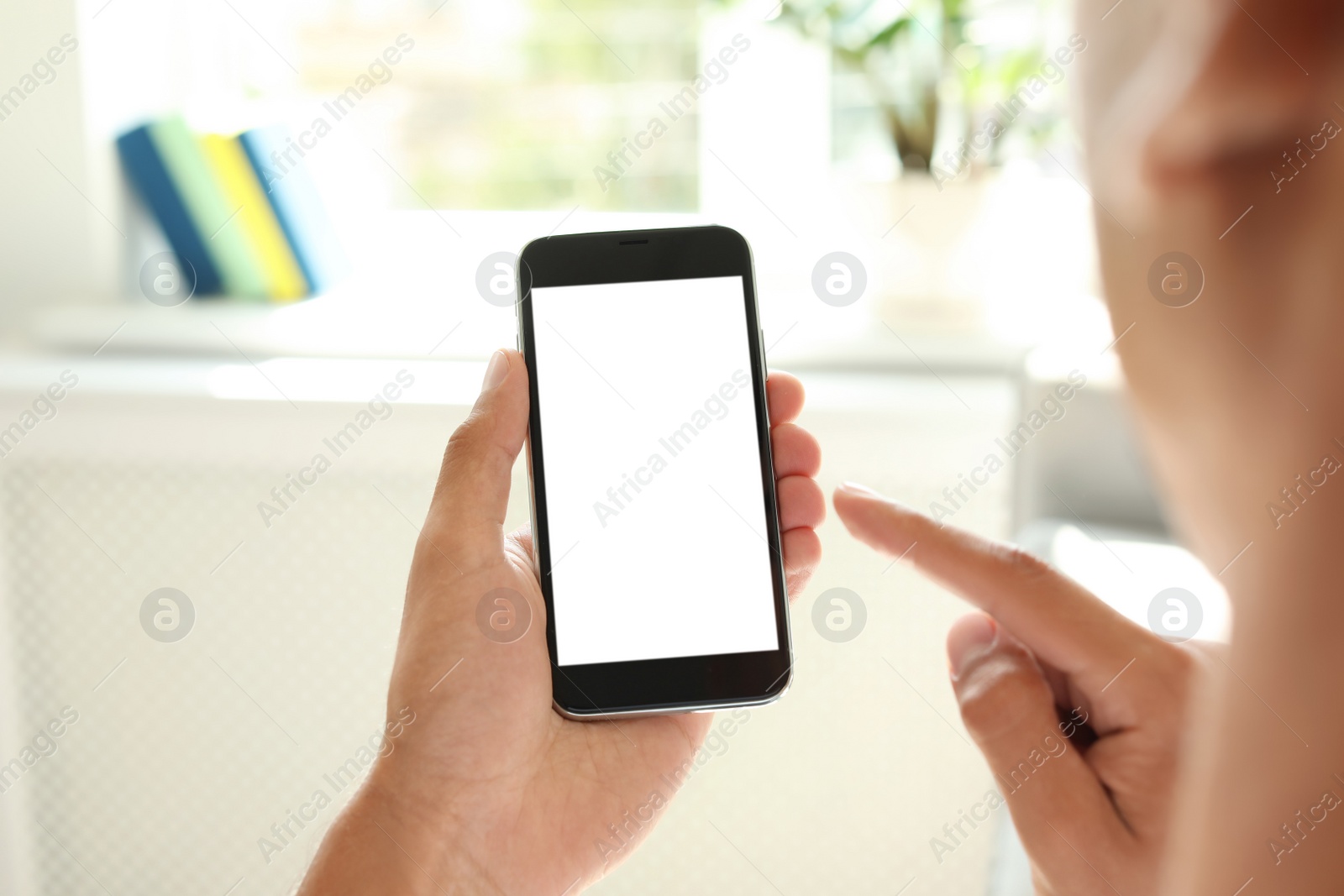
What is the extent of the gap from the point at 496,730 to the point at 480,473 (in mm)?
169

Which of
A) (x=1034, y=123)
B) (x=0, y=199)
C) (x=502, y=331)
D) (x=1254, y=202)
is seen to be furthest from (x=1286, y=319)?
(x=0, y=199)

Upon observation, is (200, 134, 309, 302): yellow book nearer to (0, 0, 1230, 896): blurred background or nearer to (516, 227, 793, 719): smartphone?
(0, 0, 1230, 896): blurred background

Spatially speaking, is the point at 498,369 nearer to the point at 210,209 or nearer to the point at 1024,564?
the point at 1024,564

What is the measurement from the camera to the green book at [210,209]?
129 centimetres

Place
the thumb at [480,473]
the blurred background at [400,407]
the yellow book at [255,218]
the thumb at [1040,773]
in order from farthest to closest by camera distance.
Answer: the yellow book at [255,218] < the blurred background at [400,407] < the thumb at [480,473] < the thumb at [1040,773]

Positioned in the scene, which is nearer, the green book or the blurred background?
the blurred background

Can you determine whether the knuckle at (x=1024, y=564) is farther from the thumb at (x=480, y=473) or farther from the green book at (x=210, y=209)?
the green book at (x=210, y=209)

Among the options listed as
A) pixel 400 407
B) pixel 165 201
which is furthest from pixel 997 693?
pixel 165 201

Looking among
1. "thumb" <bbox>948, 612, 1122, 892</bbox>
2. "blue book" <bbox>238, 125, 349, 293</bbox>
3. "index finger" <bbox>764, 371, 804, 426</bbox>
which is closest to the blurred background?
"blue book" <bbox>238, 125, 349, 293</bbox>

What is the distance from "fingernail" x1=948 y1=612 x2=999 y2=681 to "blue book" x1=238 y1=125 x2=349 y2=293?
1051 mm

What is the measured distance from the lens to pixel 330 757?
1.20 meters

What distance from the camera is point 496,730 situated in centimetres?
65

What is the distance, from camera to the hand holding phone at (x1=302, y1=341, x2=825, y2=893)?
62cm

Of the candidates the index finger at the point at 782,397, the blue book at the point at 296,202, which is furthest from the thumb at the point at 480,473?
the blue book at the point at 296,202
